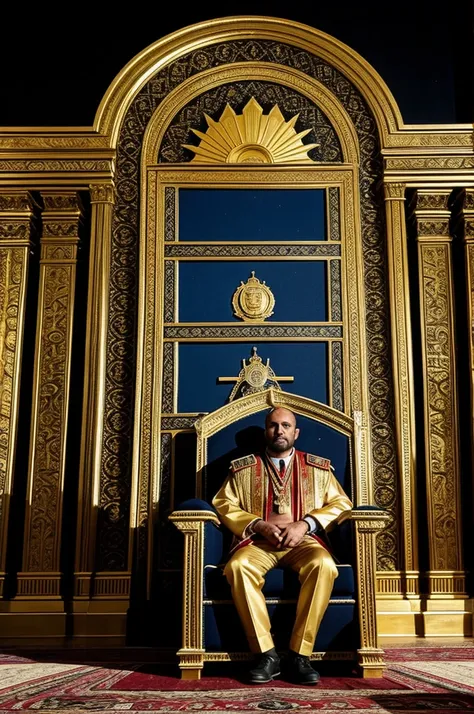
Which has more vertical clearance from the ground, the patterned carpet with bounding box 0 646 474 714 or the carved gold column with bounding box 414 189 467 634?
the carved gold column with bounding box 414 189 467 634

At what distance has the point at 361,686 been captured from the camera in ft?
11.0

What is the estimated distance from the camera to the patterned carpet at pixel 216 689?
9.23 feet

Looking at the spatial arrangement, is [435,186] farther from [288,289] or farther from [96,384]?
[96,384]

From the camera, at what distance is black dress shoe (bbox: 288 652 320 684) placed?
3.45 meters

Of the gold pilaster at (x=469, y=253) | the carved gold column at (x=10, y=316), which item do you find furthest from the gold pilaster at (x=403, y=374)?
the carved gold column at (x=10, y=316)

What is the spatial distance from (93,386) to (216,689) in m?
2.63

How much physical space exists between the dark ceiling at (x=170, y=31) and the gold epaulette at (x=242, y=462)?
284 cm

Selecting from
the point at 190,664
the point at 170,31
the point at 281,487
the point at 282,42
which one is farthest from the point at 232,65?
the point at 190,664

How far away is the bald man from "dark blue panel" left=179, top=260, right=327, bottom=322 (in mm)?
1252

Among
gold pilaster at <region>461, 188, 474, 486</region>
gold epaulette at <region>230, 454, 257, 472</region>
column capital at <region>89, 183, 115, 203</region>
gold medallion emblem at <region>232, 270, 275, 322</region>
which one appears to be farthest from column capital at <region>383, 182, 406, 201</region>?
gold epaulette at <region>230, 454, 257, 472</region>

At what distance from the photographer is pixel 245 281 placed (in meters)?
5.80

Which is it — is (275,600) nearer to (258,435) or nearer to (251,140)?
(258,435)

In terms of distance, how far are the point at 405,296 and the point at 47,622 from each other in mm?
3101

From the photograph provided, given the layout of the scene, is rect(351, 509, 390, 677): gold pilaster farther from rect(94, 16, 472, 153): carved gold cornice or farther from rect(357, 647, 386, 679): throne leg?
rect(94, 16, 472, 153): carved gold cornice
